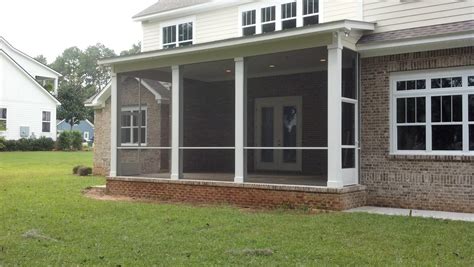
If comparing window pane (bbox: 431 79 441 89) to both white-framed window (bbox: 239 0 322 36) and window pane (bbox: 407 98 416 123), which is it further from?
white-framed window (bbox: 239 0 322 36)

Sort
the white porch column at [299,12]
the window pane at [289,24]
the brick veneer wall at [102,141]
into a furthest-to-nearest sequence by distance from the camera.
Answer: the brick veneer wall at [102,141], the window pane at [289,24], the white porch column at [299,12]

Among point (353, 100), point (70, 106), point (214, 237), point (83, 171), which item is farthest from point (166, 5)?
point (70, 106)

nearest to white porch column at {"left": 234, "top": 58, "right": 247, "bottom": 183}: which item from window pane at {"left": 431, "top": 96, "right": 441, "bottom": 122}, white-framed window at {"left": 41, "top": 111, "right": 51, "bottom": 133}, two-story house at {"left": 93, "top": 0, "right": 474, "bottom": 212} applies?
two-story house at {"left": 93, "top": 0, "right": 474, "bottom": 212}

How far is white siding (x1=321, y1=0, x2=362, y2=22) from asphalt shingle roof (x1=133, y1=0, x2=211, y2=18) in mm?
4424

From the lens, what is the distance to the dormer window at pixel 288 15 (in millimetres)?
14359

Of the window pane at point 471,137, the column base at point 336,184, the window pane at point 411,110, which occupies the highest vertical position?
the window pane at point 411,110

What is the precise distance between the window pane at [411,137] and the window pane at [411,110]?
0.55 feet

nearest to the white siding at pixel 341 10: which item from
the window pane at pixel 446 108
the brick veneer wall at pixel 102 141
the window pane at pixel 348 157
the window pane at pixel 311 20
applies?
the window pane at pixel 311 20

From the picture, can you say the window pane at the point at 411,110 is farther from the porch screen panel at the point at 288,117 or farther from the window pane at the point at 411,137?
the porch screen panel at the point at 288,117

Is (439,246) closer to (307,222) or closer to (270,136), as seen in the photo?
(307,222)

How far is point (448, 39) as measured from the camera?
387 inches

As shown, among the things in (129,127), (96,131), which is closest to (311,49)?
(129,127)

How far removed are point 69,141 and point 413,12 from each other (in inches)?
1338

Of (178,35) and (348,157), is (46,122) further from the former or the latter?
(348,157)
